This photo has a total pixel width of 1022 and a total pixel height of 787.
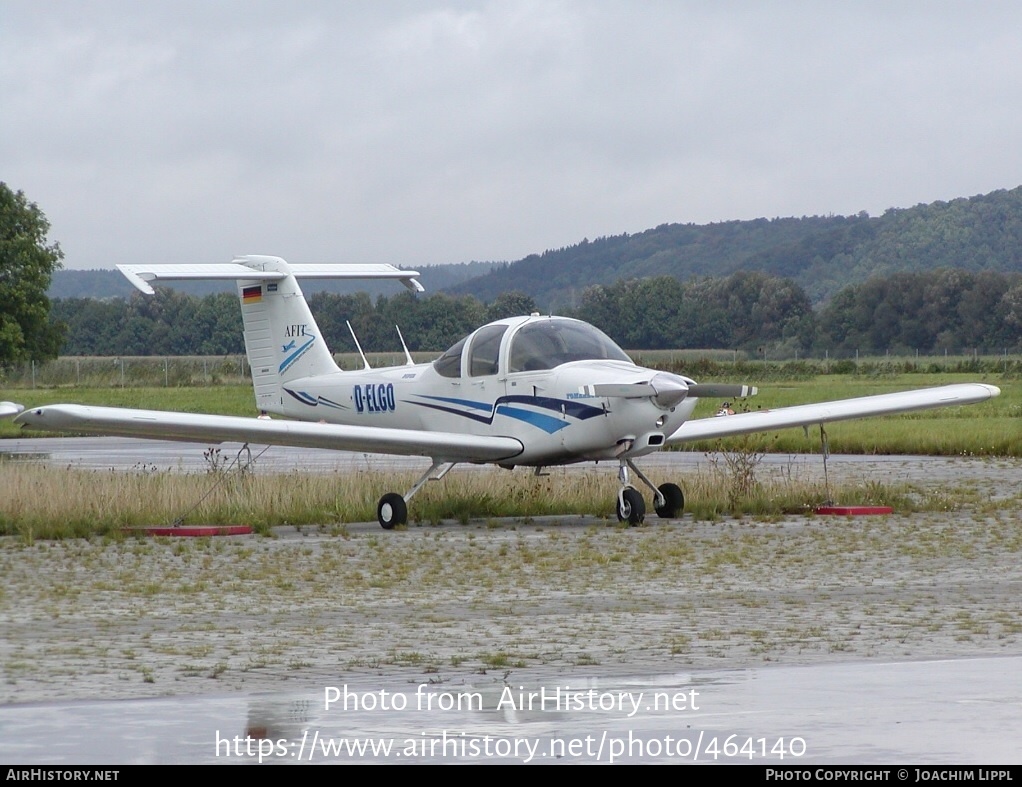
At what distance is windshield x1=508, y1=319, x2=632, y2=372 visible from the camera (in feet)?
58.5

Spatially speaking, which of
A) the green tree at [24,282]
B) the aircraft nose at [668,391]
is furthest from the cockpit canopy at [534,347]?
the green tree at [24,282]

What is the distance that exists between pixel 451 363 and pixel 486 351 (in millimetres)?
485

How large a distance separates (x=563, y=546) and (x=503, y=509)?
3591 millimetres

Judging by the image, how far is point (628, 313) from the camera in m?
106

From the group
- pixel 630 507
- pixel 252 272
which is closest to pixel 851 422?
pixel 252 272

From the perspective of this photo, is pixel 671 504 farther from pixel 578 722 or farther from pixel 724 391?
pixel 578 722

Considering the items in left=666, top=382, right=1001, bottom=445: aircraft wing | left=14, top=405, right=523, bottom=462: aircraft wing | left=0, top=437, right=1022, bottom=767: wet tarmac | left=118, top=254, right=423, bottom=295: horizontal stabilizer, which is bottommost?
left=0, top=437, right=1022, bottom=767: wet tarmac

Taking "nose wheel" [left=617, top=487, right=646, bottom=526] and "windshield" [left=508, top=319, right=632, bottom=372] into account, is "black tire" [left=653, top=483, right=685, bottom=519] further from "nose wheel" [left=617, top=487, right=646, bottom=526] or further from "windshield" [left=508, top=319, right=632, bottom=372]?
"windshield" [left=508, top=319, right=632, bottom=372]

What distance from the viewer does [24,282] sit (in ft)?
206

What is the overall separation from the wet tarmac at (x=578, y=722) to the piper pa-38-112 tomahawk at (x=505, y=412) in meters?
7.98

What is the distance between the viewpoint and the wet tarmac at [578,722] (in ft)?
20.9

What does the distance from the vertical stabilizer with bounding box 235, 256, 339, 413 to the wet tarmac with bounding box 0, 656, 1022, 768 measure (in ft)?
43.8

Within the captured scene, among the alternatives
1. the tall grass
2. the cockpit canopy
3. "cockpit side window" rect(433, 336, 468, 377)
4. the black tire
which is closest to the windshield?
the cockpit canopy

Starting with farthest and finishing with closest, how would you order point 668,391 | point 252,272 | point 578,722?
point 252,272 < point 668,391 < point 578,722
